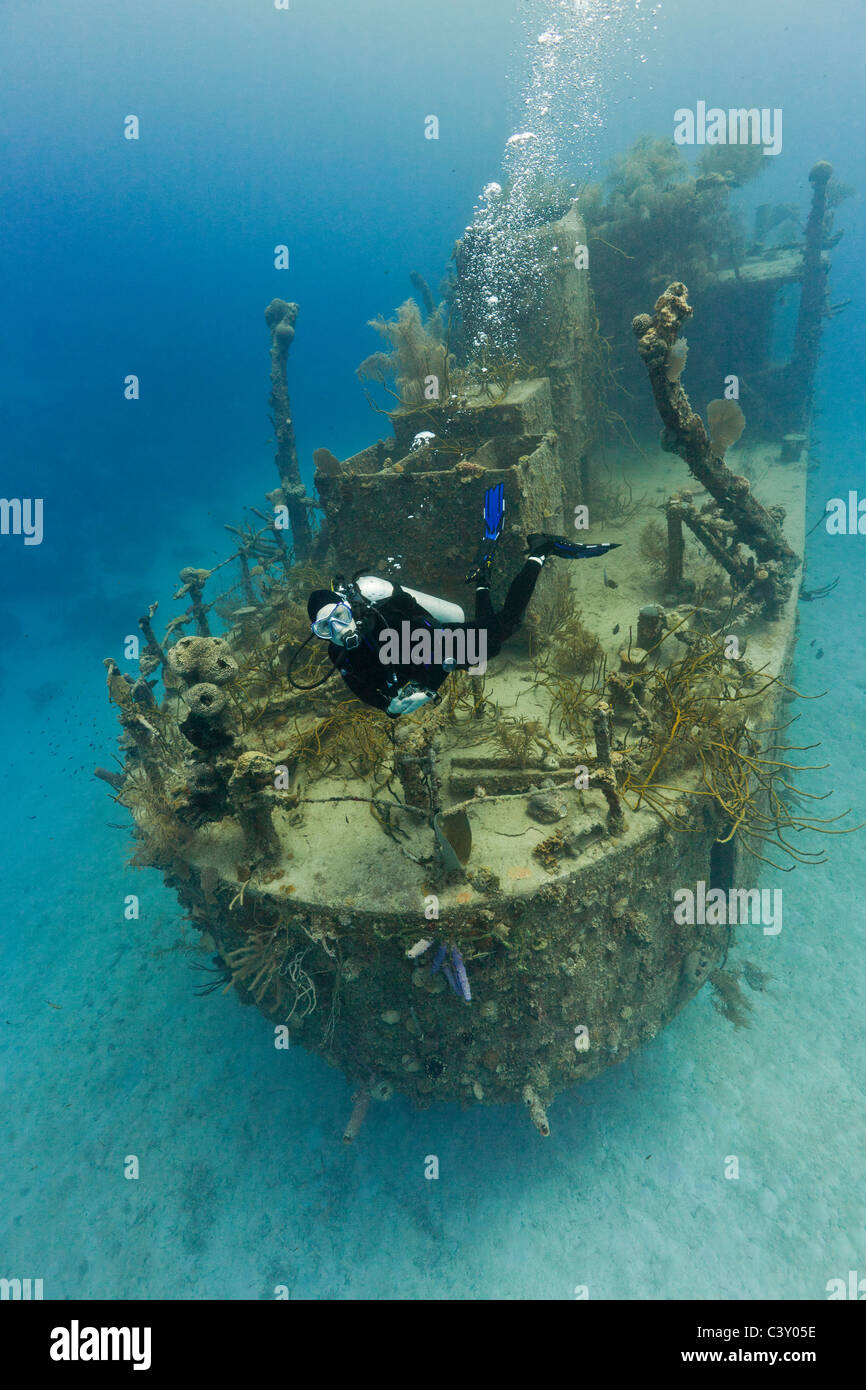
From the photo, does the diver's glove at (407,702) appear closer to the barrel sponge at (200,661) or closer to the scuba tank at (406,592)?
the scuba tank at (406,592)

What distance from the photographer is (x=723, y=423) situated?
298 inches

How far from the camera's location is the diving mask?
3.69 m

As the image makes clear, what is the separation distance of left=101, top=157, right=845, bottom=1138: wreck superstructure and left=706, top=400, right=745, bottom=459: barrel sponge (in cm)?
3

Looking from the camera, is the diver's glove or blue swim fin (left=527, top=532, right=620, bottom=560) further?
blue swim fin (left=527, top=532, right=620, bottom=560)

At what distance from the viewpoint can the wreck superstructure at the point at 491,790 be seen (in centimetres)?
487

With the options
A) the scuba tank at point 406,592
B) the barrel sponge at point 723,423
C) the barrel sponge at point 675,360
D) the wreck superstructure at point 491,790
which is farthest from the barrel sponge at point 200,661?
the barrel sponge at point 723,423

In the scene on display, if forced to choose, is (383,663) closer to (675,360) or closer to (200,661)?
(200,661)

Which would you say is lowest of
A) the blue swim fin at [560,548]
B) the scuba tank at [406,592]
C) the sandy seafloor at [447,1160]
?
the sandy seafloor at [447,1160]

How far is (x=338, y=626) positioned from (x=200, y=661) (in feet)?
5.34

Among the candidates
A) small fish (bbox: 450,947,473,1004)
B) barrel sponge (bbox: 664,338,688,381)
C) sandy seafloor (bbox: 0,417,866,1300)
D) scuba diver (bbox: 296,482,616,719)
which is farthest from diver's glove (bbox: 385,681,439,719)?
sandy seafloor (bbox: 0,417,866,1300)

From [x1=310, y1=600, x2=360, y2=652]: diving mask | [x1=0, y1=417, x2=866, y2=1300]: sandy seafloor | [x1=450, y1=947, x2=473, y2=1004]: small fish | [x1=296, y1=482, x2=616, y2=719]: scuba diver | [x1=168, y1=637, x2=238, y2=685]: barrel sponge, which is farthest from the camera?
[x1=0, y1=417, x2=866, y2=1300]: sandy seafloor

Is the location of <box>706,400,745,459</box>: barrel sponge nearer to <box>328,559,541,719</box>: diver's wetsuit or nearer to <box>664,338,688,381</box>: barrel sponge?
<box>664,338,688,381</box>: barrel sponge

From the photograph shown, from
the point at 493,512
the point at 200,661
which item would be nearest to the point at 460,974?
the point at 200,661

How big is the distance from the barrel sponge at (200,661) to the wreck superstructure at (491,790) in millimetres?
24
